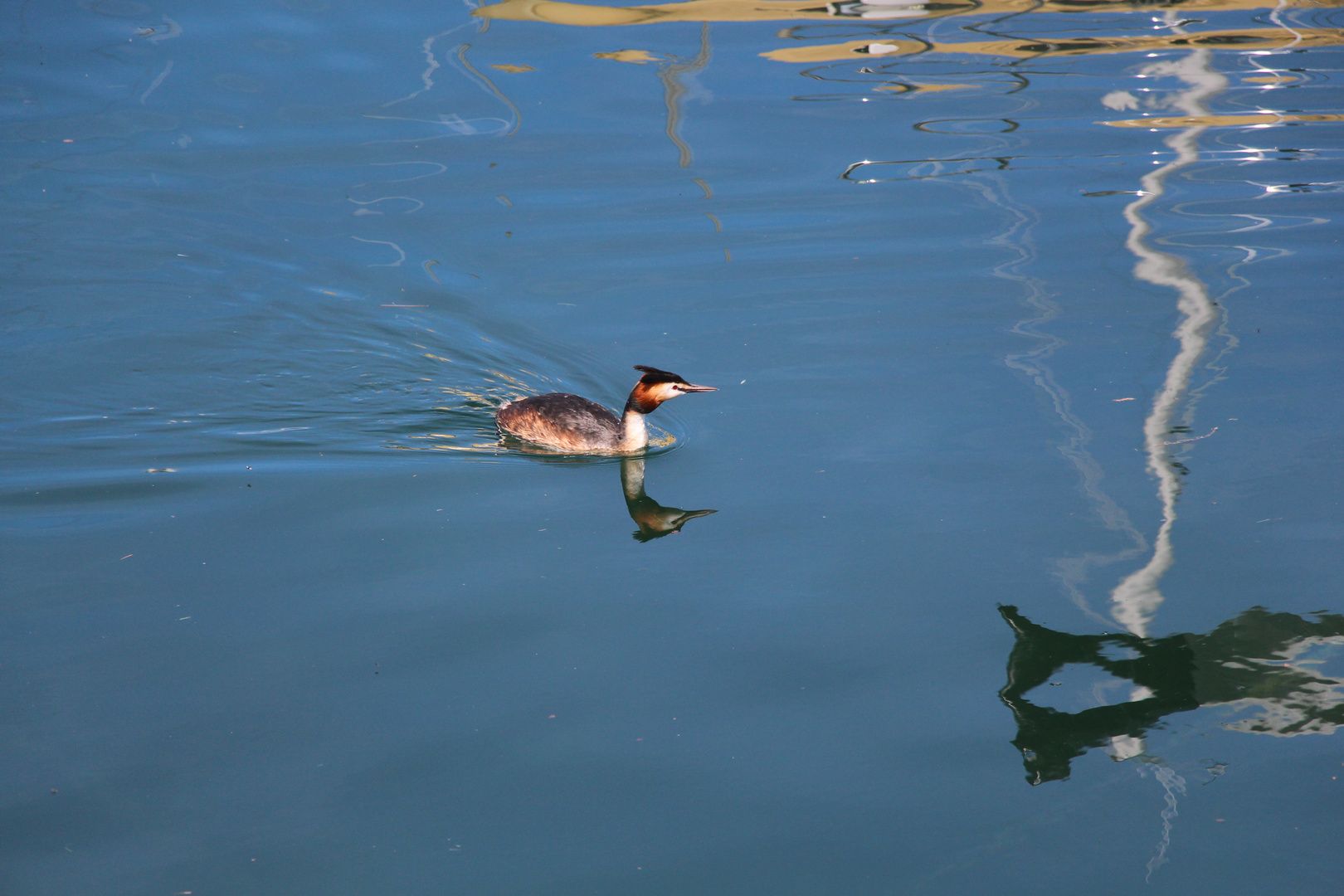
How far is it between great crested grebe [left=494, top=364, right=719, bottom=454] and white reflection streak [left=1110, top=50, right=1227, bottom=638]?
309 centimetres

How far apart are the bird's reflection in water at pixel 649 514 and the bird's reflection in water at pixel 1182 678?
2015 millimetres

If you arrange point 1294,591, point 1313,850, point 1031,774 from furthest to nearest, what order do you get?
1. point 1294,591
2. point 1031,774
3. point 1313,850

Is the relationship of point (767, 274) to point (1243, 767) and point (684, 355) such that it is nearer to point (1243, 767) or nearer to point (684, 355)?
point (684, 355)

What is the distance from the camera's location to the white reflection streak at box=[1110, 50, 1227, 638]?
6.30 m

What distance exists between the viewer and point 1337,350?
9227mm

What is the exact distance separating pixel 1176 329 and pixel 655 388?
482 centimetres

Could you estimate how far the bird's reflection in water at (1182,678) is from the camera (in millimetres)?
5250

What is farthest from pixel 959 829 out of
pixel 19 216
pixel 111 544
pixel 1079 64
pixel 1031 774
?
pixel 1079 64

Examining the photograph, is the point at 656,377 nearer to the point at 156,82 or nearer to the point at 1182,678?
the point at 1182,678

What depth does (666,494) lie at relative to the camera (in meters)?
7.48

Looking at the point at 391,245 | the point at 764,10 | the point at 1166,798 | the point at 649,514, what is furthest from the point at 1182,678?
the point at 764,10

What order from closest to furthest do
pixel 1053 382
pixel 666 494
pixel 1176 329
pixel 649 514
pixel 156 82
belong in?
pixel 649 514 < pixel 666 494 < pixel 1053 382 < pixel 1176 329 < pixel 156 82

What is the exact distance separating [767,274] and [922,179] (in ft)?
11.8

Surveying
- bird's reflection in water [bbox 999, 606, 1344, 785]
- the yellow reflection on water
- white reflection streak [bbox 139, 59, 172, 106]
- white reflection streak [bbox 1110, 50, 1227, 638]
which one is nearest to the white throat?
bird's reflection in water [bbox 999, 606, 1344, 785]
